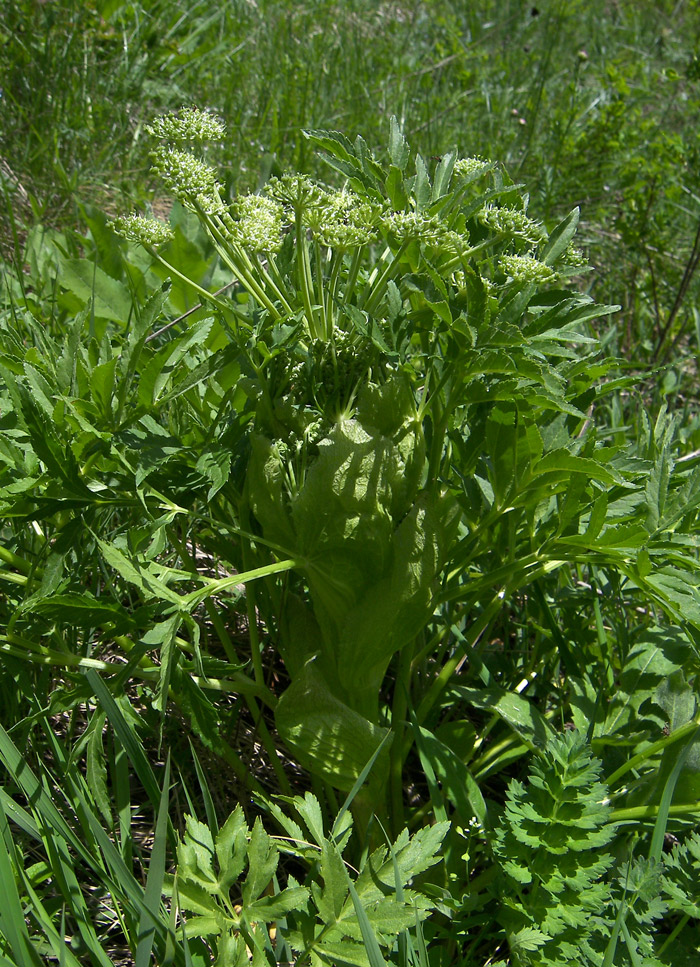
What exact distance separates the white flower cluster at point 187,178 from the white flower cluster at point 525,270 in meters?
0.40

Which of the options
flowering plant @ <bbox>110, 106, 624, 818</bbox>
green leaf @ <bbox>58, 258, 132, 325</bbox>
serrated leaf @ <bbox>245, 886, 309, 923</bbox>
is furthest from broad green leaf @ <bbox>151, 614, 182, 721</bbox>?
green leaf @ <bbox>58, 258, 132, 325</bbox>

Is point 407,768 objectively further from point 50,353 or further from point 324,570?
point 50,353

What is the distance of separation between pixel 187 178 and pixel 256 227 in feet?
0.36

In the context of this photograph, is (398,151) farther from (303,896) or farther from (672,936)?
(672,936)

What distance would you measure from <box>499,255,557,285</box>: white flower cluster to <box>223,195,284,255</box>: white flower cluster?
1.04 ft

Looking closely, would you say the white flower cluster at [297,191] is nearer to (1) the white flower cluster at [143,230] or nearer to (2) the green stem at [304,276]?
(2) the green stem at [304,276]

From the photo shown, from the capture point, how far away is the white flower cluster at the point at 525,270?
1166 mm

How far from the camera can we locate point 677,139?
286 cm

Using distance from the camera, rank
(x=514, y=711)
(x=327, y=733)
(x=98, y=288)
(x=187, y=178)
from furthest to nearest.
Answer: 1. (x=98, y=288)
2. (x=514, y=711)
3. (x=327, y=733)
4. (x=187, y=178)

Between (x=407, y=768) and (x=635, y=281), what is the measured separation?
204cm

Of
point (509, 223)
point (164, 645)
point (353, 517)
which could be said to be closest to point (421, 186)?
point (509, 223)

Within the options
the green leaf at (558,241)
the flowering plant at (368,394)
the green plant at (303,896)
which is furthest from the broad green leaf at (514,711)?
the green leaf at (558,241)

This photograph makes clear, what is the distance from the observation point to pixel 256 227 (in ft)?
3.78

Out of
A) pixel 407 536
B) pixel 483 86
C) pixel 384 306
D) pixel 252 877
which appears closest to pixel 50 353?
pixel 384 306
